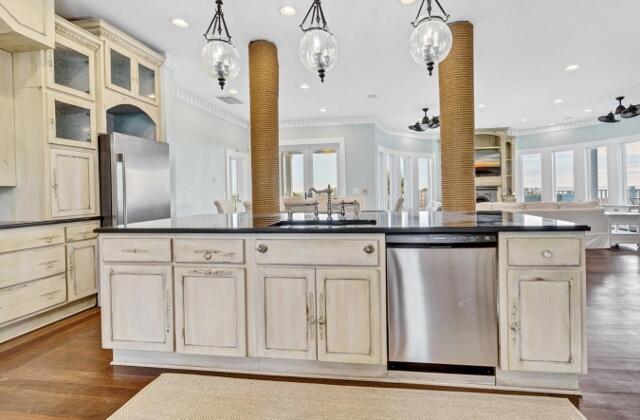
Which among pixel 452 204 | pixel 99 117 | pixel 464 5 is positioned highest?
pixel 464 5

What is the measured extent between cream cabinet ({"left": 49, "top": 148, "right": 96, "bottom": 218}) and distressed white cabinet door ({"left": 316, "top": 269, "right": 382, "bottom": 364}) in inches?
102

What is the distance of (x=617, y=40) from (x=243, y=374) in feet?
18.1

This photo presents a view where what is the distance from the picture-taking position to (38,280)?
3062 millimetres

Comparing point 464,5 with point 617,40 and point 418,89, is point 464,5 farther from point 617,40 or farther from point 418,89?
point 418,89

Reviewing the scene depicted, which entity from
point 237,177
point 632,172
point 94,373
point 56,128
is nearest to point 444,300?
point 94,373

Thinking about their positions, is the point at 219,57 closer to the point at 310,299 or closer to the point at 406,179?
the point at 310,299

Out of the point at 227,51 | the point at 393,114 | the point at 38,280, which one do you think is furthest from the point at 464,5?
the point at 393,114

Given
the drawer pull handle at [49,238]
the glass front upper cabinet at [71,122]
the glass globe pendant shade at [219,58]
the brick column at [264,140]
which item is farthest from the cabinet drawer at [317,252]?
the glass front upper cabinet at [71,122]

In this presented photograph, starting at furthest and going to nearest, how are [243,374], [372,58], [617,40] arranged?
[372,58], [617,40], [243,374]

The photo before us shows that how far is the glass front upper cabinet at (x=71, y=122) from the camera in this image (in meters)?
3.27

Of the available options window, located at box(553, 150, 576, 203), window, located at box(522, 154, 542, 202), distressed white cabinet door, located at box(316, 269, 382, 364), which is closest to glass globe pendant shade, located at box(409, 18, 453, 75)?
distressed white cabinet door, located at box(316, 269, 382, 364)

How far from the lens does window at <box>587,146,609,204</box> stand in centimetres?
940

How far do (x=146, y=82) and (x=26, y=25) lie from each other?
1.52 meters

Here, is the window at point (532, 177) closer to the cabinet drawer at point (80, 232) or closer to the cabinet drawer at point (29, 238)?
the cabinet drawer at point (80, 232)
